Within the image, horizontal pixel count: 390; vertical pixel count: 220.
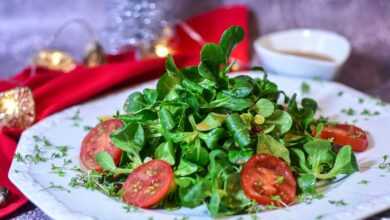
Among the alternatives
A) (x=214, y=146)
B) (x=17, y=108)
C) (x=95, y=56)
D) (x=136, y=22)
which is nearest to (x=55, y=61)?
(x=95, y=56)

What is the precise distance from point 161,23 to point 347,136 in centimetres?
67

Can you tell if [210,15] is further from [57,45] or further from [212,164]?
[212,164]

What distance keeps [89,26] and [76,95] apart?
0.55 metres

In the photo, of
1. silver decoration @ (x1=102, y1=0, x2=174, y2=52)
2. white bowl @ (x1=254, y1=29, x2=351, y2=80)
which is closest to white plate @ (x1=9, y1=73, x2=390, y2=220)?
white bowl @ (x1=254, y1=29, x2=351, y2=80)

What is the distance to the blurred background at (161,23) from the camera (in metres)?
1.46

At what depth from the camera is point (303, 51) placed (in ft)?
4.55

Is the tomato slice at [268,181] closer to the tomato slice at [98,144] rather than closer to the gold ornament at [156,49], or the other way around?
the tomato slice at [98,144]

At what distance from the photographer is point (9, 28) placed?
1640 mm

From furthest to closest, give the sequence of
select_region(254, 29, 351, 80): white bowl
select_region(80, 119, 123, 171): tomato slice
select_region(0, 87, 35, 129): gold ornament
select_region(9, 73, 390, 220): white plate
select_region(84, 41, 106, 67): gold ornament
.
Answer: select_region(84, 41, 106, 67): gold ornament → select_region(254, 29, 351, 80): white bowl → select_region(0, 87, 35, 129): gold ornament → select_region(80, 119, 123, 171): tomato slice → select_region(9, 73, 390, 220): white plate

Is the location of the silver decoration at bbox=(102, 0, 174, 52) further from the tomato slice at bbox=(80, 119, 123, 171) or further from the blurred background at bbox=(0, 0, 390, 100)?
the tomato slice at bbox=(80, 119, 123, 171)

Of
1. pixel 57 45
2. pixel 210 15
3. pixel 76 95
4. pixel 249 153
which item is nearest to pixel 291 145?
pixel 249 153

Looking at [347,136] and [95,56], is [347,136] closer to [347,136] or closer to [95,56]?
[347,136]

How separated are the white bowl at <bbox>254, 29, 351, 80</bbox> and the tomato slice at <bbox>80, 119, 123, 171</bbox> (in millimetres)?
416

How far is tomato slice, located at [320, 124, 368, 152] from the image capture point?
943mm
